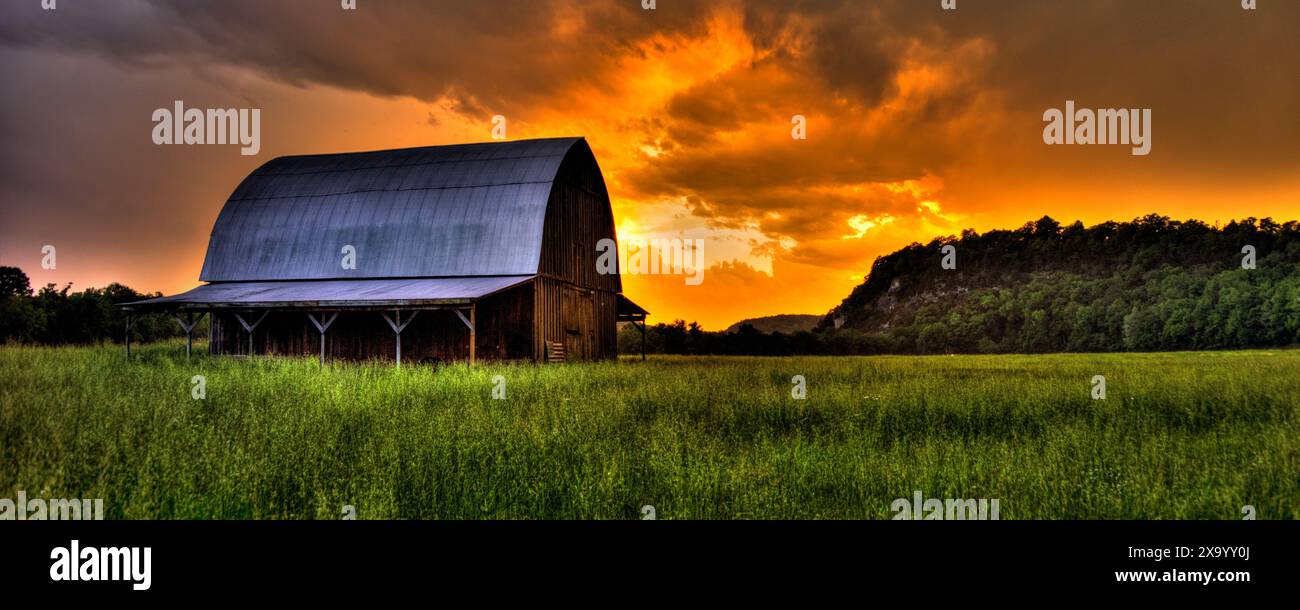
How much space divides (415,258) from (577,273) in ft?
20.7

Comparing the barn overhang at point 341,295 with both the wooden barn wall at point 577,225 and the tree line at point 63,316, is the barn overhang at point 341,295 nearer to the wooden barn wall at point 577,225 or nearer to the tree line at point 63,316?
the wooden barn wall at point 577,225

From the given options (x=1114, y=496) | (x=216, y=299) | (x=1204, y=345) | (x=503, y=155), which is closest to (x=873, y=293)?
(x=1204, y=345)

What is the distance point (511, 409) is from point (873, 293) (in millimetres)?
98174

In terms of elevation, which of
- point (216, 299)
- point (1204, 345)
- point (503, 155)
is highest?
point (503, 155)

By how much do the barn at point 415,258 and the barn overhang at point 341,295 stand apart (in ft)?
0.23

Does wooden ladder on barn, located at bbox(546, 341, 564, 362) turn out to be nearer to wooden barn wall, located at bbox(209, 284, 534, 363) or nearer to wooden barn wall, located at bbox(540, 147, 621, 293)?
wooden barn wall, located at bbox(209, 284, 534, 363)

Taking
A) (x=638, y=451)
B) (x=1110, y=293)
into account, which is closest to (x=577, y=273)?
(x=638, y=451)

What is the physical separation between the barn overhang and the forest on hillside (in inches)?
1039

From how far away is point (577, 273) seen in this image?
28.7 m

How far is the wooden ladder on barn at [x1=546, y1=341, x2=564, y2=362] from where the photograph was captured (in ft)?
83.3

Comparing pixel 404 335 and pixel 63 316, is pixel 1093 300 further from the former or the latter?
pixel 63 316
